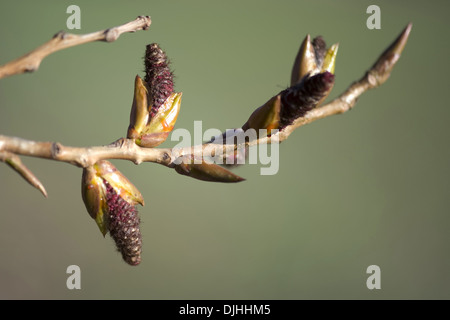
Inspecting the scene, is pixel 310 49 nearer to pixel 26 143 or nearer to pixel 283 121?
pixel 283 121

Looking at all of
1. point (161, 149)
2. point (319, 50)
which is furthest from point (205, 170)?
point (319, 50)

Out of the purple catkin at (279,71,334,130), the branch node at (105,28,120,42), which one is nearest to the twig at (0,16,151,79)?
the branch node at (105,28,120,42)

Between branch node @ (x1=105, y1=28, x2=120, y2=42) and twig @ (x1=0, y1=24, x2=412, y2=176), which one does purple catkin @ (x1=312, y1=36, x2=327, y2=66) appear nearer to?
twig @ (x1=0, y1=24, x2=412, y2=176)

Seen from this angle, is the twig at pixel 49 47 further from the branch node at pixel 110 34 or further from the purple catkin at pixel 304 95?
the purple catkin at pixel 304 95

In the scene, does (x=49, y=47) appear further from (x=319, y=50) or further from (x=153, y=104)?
(x=319, y=50)

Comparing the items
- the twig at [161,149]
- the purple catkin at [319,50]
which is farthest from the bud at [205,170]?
the purple catkin at [319,50]
